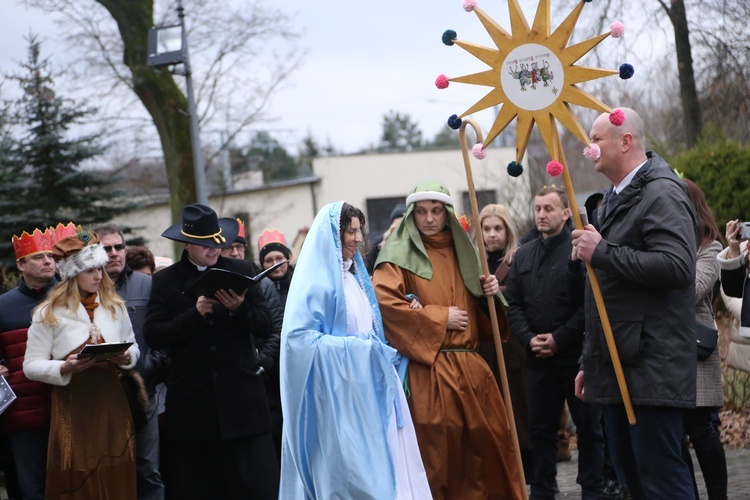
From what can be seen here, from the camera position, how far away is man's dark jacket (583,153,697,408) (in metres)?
4.81

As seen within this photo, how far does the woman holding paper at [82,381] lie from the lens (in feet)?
20.9

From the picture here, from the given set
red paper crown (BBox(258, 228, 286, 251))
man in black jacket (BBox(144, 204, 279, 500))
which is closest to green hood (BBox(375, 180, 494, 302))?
man in black jacket (BBox(144, 204, 279, 500))

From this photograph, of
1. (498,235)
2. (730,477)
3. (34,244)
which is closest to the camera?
Answer: (34,244)

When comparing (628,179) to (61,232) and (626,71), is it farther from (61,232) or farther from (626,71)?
(61,232)

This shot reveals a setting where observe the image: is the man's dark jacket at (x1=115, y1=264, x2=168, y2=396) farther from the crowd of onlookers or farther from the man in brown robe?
the man in brown robe

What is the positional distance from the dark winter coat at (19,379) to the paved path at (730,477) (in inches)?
151

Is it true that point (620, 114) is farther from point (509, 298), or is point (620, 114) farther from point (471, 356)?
point (509, 298)

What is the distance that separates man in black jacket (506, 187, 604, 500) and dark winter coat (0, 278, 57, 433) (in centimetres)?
321

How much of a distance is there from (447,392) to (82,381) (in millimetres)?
2278

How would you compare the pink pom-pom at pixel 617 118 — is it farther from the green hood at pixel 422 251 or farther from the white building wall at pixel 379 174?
the white building wall at pixel 379 174

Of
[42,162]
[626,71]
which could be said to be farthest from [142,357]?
[42,162]

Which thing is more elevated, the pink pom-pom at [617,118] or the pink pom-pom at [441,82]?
the pink pom-pom at [441,82]

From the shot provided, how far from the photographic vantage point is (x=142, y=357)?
275 inches

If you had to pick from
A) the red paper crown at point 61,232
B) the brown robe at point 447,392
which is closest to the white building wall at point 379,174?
the red paper crown at point 61,232
